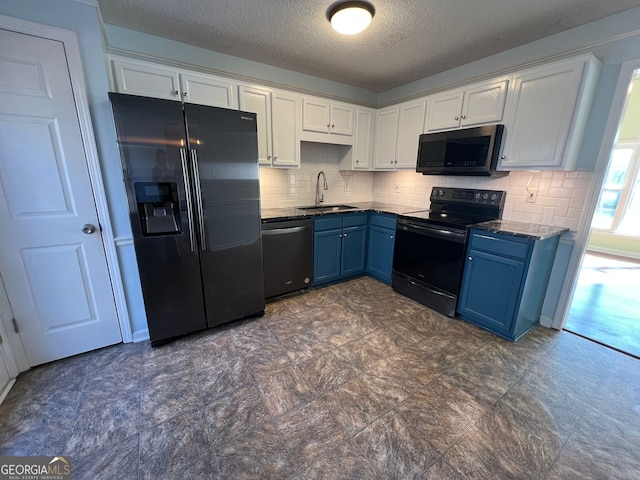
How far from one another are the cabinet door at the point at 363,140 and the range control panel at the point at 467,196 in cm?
102

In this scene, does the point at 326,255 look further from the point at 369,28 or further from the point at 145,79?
the point at 145,79

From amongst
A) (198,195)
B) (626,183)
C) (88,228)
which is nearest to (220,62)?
(198,195)

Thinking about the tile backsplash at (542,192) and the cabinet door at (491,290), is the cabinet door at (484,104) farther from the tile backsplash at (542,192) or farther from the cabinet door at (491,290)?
the cabinet door at (491,290)

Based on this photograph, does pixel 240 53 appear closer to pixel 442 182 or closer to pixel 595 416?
pixel 442 182

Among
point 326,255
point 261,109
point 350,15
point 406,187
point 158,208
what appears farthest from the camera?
point 406,187

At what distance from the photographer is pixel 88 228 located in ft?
6.36

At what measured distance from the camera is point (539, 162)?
2.23 meters

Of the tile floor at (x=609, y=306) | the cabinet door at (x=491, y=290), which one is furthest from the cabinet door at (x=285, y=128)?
the tile floor at (x=609, y=306)

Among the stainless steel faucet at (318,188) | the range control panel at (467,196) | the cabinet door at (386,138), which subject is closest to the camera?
the range control panel at (467,196)

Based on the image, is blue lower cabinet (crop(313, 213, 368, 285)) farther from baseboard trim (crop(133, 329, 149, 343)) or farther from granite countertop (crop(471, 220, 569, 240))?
baseboard trim (crop(133, 329, 149, 343))

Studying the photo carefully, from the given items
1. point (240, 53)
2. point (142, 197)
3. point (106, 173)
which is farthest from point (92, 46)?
point (240, 53)

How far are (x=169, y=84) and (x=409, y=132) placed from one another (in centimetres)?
261

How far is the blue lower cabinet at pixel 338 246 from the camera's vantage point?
10.3ft

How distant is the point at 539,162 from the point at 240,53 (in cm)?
304
